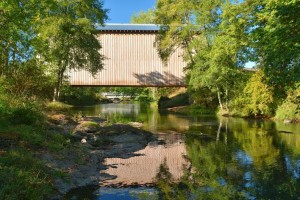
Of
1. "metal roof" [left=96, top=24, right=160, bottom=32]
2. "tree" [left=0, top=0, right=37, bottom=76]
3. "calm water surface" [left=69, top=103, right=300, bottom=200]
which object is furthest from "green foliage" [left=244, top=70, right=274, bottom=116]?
"tree" [left=0, top=0, right=37, bottom=76]

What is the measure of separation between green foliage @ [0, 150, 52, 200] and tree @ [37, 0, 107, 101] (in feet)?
70.8

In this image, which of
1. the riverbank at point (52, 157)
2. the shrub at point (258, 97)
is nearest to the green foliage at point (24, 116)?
the riverbank at point (52, 157)

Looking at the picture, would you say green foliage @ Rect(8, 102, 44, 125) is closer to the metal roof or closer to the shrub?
the shrub

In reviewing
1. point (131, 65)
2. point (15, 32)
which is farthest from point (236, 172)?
point (131, 65)

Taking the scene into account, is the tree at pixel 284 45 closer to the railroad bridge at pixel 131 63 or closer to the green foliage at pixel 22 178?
the green foliage at pixel 22 178

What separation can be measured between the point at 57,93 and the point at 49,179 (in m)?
25.2

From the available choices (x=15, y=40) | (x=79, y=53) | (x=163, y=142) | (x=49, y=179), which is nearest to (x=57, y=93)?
(x=79, y=53)

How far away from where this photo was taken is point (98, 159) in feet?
43.3

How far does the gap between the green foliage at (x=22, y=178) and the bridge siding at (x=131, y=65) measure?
37124 mm

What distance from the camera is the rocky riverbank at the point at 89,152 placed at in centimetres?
1012

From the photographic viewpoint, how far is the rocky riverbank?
10125 mm

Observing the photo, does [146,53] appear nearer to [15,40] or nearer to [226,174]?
[15,40]

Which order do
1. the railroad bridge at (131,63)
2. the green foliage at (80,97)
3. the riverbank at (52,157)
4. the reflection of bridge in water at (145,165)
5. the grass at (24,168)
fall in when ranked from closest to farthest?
the grass at (24,168) < the riverbank at (52,157) < the reflection of bridge in water at (145,165) < the railroad bridge at (131,63) < the green foliage at (80,97)

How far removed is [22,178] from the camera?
26.2 feet
